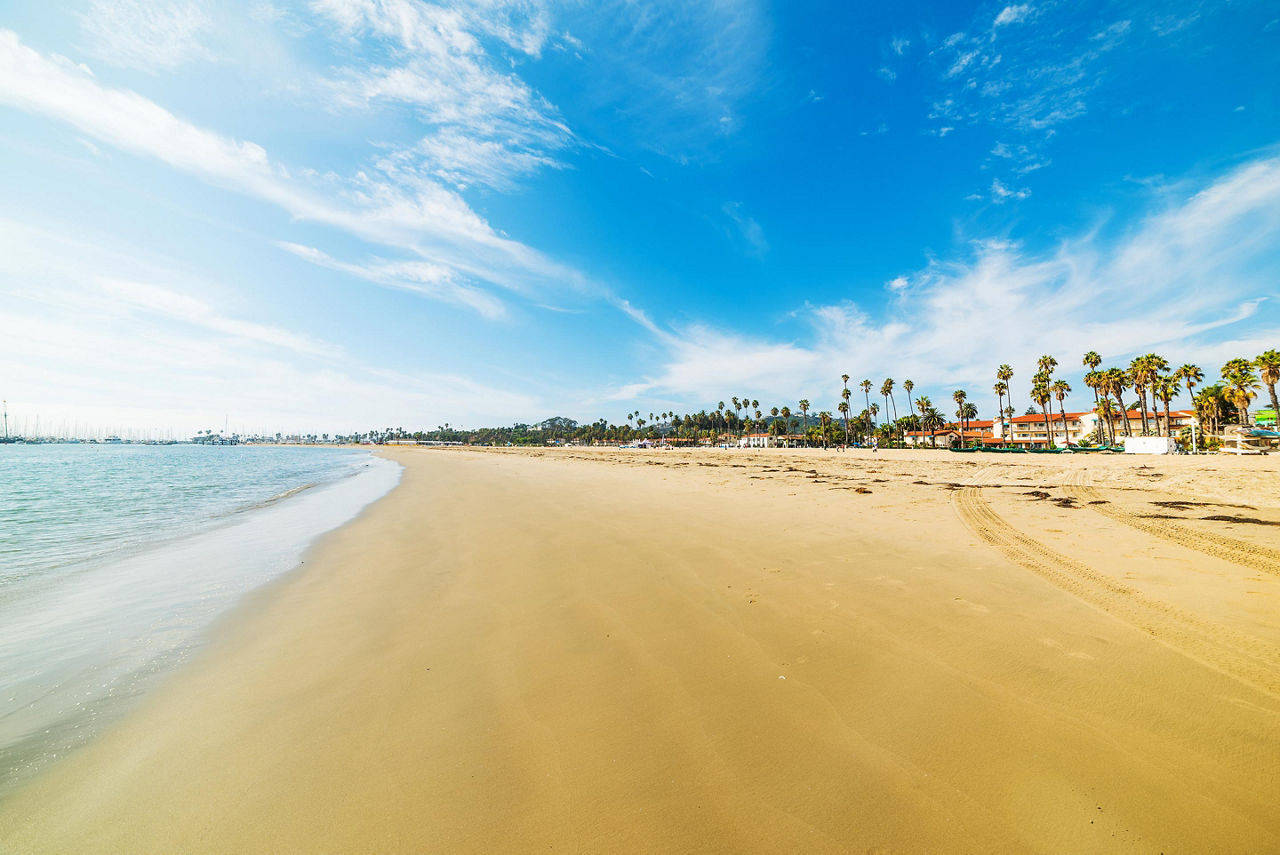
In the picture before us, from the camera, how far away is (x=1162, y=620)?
5172mm

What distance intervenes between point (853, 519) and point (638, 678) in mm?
8887

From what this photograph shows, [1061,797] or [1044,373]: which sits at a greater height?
[1044,373]

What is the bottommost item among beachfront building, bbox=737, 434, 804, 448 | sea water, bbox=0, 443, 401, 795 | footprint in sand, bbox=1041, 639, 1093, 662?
sea water, bbox=0, 443, 401, 795

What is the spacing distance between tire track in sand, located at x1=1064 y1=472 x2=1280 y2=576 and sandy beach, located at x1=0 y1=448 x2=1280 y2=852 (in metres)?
0.15

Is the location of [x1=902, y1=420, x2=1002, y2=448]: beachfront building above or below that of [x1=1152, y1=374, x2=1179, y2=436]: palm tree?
below

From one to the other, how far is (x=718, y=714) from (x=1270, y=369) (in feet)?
286

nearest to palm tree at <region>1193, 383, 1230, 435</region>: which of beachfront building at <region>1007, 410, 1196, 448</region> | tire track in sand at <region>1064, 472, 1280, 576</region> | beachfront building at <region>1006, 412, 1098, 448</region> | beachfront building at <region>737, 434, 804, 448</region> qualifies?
beachfront building at <region>1007, 410, 1196, 448</region>

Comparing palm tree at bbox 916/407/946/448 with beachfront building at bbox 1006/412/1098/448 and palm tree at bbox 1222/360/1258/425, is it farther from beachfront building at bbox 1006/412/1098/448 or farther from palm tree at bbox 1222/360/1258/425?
palm tree at bbox 1222/360/1258/425

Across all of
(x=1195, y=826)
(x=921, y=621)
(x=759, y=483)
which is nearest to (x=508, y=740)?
(x=1195, y=826)

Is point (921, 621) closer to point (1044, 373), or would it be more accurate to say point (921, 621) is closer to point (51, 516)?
point (51, 516)

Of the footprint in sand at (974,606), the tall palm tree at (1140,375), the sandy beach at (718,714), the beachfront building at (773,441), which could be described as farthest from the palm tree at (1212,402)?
the footprint in sand at (974,606)

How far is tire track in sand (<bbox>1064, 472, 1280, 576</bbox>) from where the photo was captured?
7258 millimetres

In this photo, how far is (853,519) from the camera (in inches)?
445

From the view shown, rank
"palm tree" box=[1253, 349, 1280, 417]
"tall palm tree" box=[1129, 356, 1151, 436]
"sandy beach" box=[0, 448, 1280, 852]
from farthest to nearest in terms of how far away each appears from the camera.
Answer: "tall palm tree" box=[1129, 356, 1151, 436] < "palm tree" box=[1253, 349, 1280, 417] < "sandy beach" box=[0, 448, 1280, 852]
